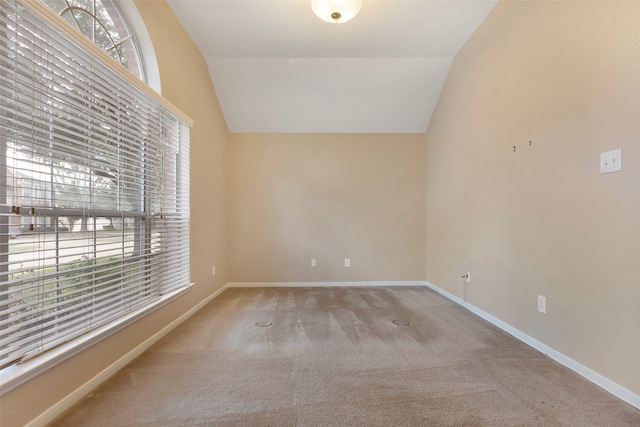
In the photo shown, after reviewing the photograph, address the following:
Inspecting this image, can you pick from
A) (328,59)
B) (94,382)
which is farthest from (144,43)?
(94,382)

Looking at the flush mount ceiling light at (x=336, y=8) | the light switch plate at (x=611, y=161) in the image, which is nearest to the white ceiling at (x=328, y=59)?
the flush mount ceiling light at (x=336, y=8)

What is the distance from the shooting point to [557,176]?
1741 millimetres

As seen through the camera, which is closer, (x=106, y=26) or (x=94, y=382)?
(x=94, y=382)

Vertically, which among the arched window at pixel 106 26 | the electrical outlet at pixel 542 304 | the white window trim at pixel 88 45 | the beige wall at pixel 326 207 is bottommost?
the electrical outlet at pixel 542 304

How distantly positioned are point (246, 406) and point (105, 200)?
1.54m

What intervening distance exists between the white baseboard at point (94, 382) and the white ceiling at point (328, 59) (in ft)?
9.16

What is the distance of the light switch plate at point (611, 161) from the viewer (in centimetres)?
138

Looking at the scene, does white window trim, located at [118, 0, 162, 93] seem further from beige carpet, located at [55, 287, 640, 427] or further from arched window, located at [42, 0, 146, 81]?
beige carpet, located at [55, 287, 640, 427]

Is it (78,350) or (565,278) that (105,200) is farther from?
(565,278)

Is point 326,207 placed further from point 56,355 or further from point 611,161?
point 56,355

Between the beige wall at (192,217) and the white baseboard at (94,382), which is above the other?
the beige wall at (192,217)

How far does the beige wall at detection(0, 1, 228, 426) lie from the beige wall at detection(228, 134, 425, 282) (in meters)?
0.37

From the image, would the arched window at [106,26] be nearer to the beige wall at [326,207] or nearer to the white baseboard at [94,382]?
the beige wall at [326,207]

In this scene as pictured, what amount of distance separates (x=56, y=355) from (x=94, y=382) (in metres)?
0.36
